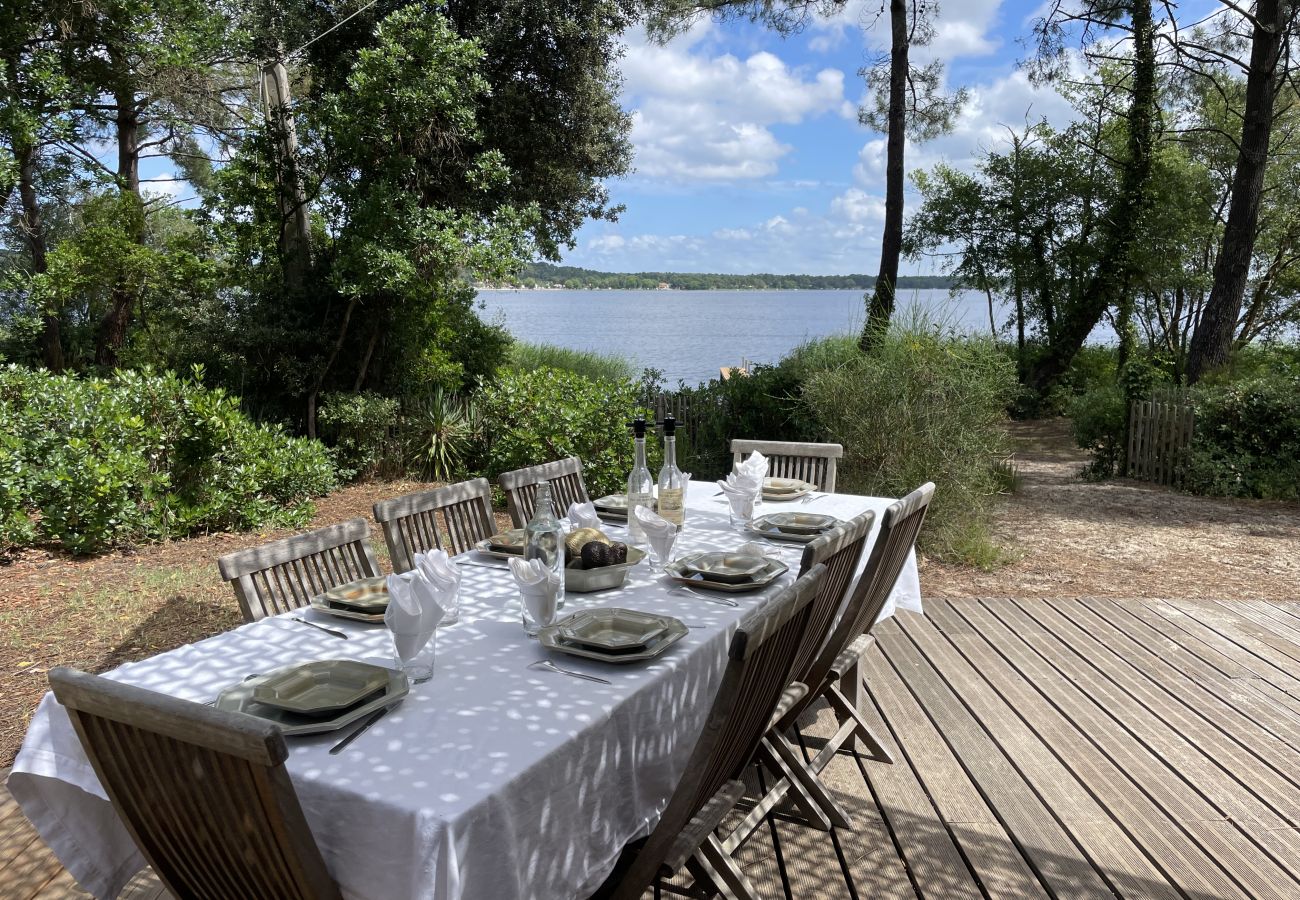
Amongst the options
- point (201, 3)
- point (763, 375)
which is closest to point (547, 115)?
point (201, 3)

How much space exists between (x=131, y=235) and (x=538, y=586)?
9054mm

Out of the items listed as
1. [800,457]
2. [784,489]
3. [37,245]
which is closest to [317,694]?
[784,489]

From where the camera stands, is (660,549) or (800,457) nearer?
(660,549)

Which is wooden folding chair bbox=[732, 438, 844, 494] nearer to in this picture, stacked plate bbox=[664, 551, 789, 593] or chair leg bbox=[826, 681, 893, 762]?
chair leg bbox=[826, 681, 893, 762]

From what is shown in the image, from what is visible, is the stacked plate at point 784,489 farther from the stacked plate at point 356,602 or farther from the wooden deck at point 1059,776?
the stacked plate at point 356,602

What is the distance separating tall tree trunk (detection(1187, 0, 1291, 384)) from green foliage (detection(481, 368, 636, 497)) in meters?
7.27

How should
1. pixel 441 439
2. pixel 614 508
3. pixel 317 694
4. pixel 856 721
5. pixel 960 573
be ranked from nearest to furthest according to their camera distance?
pixel 317 694, pixel 856 721, pixel 614 508, pixel 960 573, pixel 441 439

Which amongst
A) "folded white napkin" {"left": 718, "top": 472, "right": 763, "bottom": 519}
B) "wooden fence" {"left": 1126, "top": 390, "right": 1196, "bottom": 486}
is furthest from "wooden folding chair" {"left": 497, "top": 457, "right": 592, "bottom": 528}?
"wooden fence" {"left": 1126, "top": 390, "right": 1196, "bottom": 486}

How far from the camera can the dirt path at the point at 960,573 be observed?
4211 millimetres

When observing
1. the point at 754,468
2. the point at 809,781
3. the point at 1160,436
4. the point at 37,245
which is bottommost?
the point at 809,781

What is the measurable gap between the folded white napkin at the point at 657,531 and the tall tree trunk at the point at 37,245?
10831mm

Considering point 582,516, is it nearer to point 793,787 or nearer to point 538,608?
point 538,608

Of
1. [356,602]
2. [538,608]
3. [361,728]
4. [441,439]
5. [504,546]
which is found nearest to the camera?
[361,728]

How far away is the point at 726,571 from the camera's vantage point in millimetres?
2578
